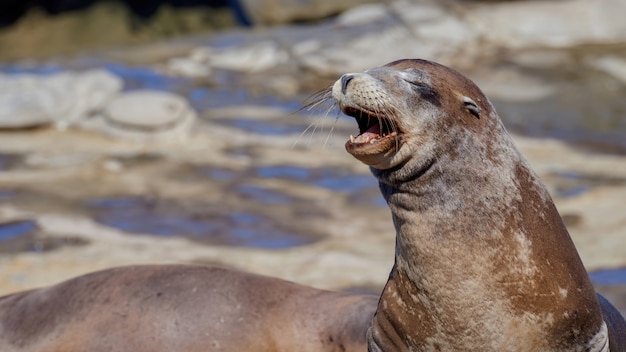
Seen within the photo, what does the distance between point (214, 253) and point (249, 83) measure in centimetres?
617

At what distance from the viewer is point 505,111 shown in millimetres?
10641

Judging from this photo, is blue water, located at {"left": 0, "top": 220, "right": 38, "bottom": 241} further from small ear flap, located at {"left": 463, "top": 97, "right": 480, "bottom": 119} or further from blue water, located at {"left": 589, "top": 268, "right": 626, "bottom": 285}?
small ear flap, located at {"left": 463, "top": 97, "right": 480, "bottom": 119}

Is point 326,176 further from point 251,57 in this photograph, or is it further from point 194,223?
point 251,57

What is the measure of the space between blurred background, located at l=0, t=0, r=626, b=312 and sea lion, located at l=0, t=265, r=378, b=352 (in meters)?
0.77

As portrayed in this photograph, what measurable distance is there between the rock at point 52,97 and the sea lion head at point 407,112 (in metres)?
6.83

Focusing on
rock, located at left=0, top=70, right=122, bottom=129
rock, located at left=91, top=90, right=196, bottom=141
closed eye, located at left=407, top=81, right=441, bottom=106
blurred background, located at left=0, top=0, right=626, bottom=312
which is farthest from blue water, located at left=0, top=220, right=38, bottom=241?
closed eye, located at left=407, top=81, right=441, bottom=106

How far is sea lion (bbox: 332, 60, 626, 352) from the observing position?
Result: 3035 millimetres

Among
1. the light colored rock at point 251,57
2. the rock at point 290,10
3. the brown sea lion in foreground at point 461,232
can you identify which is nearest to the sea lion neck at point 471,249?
the brown sea lion in foreground at point 461,232

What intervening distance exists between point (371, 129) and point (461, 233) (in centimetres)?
40

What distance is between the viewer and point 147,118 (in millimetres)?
9375

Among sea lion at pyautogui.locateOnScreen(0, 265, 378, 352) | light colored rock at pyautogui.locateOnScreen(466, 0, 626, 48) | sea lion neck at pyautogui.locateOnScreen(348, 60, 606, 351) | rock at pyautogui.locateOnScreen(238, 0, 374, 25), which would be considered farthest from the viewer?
rock at pyautogui.locateOnScreen(238, 0, 374, 25)

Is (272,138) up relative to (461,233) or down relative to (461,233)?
down

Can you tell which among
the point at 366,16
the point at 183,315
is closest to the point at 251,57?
the point at 366,16

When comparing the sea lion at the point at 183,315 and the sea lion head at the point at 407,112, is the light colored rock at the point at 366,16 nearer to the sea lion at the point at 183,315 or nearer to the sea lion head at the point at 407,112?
the sea lion at the point at 183,315
